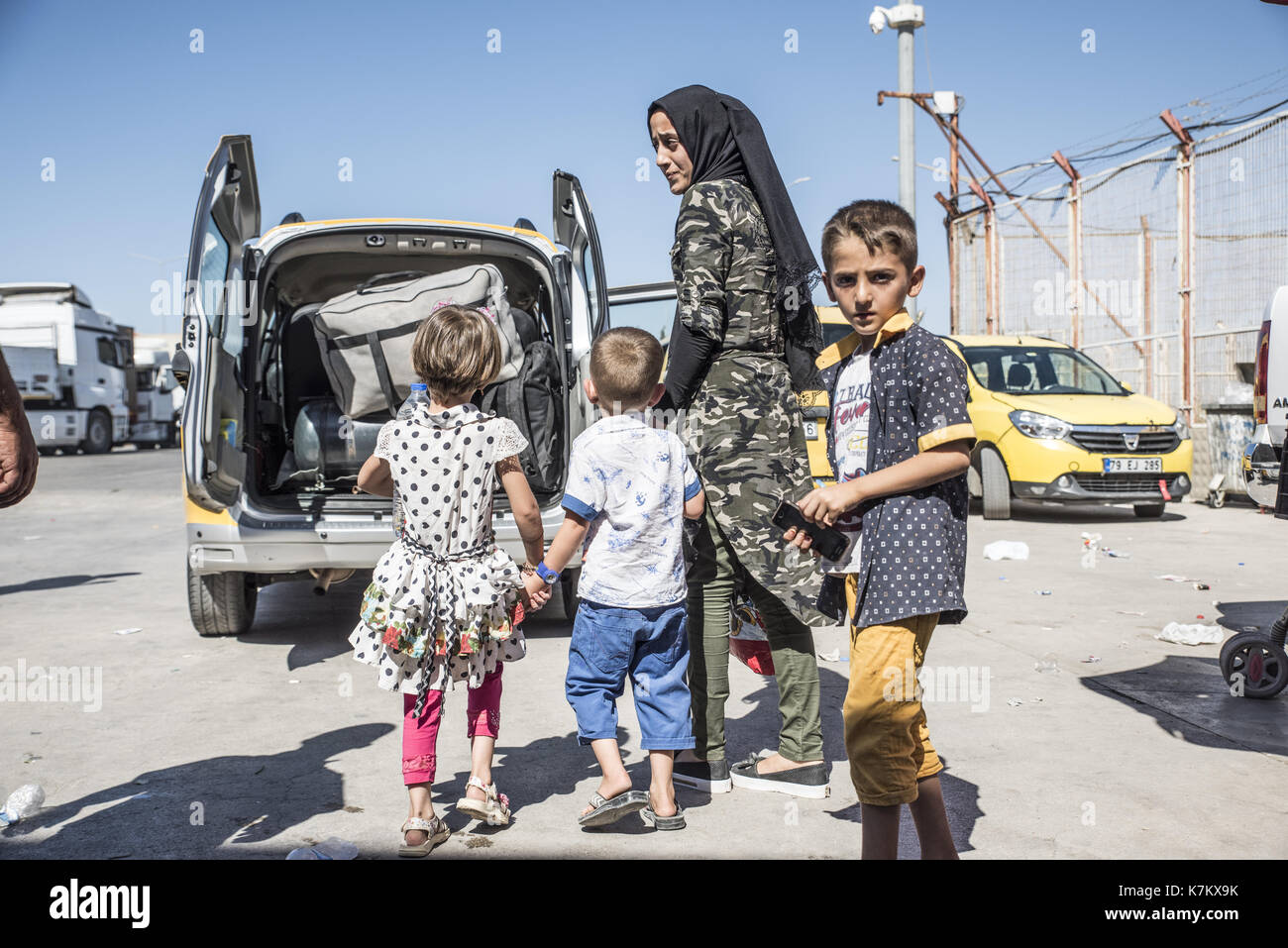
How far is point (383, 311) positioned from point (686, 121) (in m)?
2.78

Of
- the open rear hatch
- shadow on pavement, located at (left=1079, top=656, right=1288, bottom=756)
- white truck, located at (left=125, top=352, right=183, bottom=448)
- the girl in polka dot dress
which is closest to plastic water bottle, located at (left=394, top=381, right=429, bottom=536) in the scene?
the girl in polka dot dress

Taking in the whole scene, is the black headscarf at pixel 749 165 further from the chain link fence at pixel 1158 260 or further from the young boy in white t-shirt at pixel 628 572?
the chain link fence at pixel 1158 260

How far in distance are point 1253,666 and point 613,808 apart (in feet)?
9.09

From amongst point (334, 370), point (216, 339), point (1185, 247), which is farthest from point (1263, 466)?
point (1185, 247)

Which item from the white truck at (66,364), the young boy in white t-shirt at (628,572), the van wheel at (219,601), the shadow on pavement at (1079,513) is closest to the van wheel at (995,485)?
the shadow on pavement at (1079,513)

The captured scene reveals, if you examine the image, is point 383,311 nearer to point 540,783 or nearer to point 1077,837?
point 540,783

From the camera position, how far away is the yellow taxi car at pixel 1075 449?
10.1m

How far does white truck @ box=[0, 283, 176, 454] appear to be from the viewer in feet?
83.5

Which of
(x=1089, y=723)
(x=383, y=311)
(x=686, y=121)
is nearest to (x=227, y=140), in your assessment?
(x=383, y=311)

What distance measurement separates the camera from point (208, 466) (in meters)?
5.17

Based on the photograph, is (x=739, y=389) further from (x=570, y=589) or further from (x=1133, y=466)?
(x=1133, y=466)

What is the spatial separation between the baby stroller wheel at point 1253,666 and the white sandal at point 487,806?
2.94 metres

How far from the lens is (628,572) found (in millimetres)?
3148

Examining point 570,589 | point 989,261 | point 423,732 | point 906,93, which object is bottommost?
point 570,589
